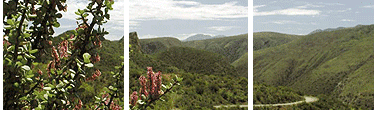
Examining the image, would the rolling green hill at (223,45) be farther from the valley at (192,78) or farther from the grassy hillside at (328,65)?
the valley at (192,78)

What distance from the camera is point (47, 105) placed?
2.10 meters

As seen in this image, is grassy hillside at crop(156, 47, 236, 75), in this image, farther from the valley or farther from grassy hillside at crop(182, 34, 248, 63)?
grassy hillside at crop(182, 34, 248, 63)

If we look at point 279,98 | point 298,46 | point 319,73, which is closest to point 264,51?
point 298,46

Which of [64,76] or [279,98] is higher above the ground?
[64,76]

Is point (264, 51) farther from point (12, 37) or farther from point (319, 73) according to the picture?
point (12, 37)

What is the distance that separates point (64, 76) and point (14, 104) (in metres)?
0.45

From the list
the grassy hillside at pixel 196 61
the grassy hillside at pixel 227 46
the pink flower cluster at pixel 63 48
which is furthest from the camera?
the grassy hillside at pixel 227 46

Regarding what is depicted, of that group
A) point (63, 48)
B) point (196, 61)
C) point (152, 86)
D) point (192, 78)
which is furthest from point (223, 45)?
point (63, 48)

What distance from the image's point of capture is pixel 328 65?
68375 mm

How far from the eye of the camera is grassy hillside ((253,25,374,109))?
174 feet

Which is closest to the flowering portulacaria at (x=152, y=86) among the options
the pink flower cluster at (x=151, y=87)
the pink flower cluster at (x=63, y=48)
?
the pink flower cluster at (x=151, y=87)

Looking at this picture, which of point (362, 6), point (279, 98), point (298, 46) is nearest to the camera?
point (279, 98)

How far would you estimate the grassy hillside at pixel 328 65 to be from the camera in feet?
174

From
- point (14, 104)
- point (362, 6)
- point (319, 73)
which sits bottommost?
point (319, 73)
